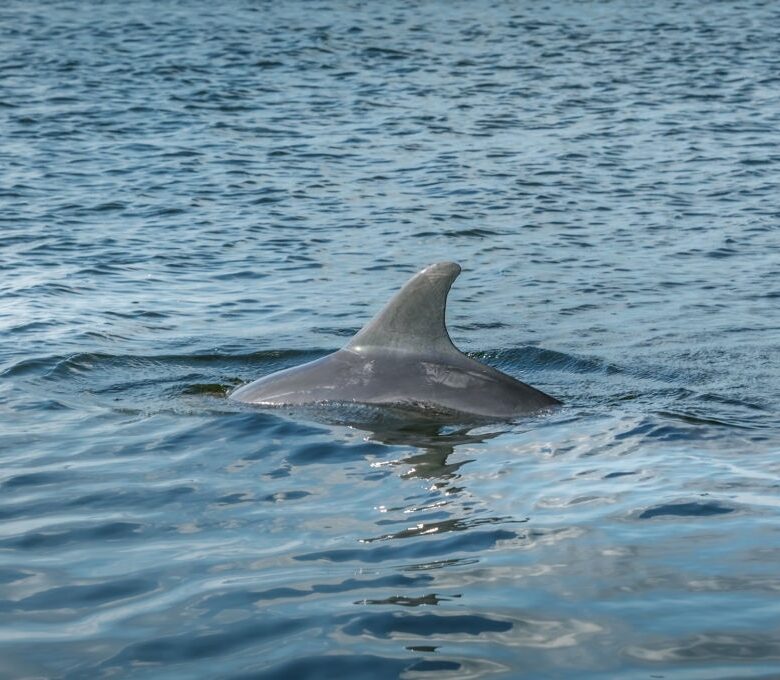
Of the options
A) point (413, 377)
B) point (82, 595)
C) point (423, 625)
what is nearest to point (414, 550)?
point (423, 625)

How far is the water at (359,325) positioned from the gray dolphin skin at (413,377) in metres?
0.37

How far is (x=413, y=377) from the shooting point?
10602 mm

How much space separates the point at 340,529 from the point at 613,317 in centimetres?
738

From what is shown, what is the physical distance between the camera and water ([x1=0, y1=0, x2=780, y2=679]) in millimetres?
6738

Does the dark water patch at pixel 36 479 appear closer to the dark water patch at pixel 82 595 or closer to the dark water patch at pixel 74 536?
the dark water patch at pixel 74 536

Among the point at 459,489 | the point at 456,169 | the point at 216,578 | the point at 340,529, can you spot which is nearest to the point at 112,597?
the point at 216,578

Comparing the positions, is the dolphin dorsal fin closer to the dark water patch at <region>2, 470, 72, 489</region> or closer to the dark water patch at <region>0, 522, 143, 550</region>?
the dark water patch at <region>2, 470, 72, 489</region>

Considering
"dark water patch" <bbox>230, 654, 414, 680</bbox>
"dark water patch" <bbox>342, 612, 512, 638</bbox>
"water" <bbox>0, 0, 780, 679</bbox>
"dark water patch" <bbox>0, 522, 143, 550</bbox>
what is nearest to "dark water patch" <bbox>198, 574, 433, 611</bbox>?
"water" <bbox>0, 0, 780, 679</bbox>

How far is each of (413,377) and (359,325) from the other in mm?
3989

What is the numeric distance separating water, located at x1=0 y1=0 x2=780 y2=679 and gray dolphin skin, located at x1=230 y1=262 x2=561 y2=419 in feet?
1.22

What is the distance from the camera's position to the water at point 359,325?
674 centimetres

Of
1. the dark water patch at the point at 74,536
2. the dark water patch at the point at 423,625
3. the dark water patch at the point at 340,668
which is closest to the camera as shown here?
the dark water patch at the point at 340,668

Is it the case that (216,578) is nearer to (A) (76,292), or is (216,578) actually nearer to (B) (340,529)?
(B) (340,529)

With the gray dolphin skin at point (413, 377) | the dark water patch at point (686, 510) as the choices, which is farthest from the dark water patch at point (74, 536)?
the dark water patch at point (686, 510)
